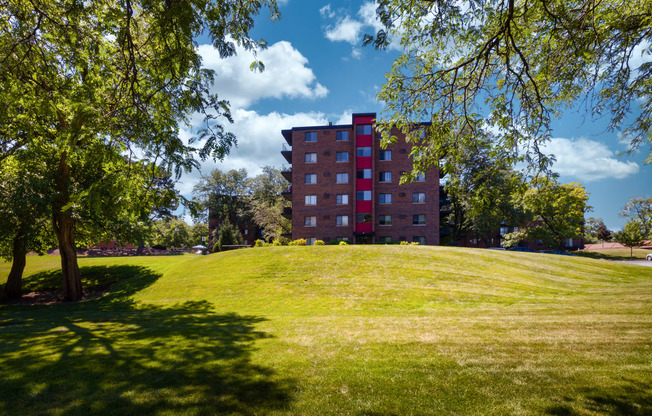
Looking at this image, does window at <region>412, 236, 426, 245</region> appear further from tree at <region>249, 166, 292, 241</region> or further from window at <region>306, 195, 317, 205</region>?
tree at <region>249, 166, 292, 241</region>

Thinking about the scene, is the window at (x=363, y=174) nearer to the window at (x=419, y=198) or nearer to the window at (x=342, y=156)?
the window at (x=342, y=156)

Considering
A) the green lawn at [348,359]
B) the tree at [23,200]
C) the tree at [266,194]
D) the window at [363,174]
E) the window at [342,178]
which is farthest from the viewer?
the tree at [266,194]

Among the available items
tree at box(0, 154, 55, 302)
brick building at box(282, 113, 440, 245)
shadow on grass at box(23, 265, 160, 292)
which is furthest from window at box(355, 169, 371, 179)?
tree at box(0, 154, 55, 302)

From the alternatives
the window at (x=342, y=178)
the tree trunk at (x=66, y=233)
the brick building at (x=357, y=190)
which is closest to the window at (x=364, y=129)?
the brick building at (x=357, y=190)

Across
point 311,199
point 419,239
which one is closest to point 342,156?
point 311,199

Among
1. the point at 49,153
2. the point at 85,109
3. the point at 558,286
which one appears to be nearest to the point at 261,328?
the point at 85,109

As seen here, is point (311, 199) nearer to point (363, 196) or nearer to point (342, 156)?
point (363, 196)

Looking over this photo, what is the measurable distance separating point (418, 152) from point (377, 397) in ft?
21.9

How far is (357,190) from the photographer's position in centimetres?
3888

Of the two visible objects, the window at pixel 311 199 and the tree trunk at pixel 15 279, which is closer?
the tree trunk at pixel 15 279

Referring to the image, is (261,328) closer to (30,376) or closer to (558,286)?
(30,376)

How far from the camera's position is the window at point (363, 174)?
3888 centimetres

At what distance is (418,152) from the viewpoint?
8641mm

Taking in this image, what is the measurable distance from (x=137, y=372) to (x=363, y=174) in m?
35.8
